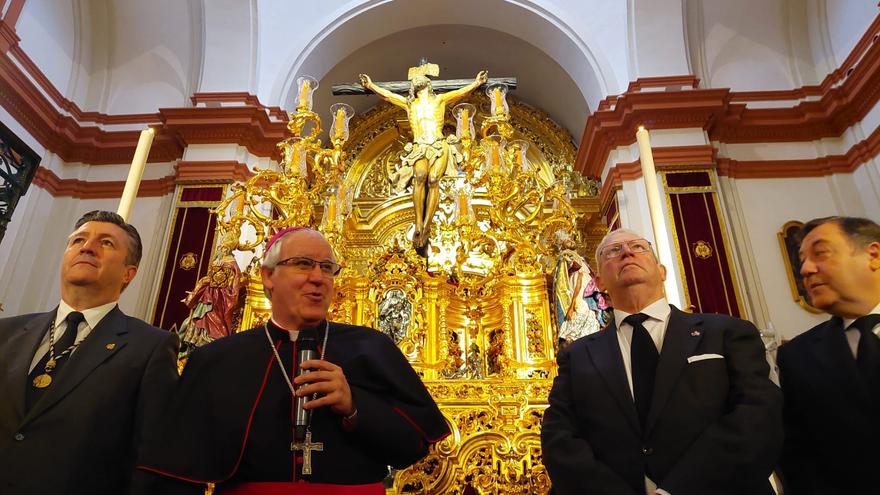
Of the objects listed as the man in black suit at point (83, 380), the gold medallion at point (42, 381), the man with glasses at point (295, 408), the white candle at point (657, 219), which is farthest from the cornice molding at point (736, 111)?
the gold medallion at point (42, 381)

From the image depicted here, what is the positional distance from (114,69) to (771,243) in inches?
330

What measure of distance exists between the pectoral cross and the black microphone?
13 mm

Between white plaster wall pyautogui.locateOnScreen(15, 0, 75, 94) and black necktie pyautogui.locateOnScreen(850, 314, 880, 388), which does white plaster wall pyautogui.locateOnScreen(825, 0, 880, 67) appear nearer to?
black necktie pyautogui.locateOnScreen(850, 314, 880, 388)

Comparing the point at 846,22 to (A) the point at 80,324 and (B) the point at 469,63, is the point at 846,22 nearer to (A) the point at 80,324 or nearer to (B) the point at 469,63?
(B) the point at 469,63

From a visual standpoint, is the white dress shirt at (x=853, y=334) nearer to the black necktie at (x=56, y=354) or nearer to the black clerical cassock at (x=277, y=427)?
the black clerical cassock at (x=277, y=427)

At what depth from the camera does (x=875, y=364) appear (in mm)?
1524

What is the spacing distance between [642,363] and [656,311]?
0.71 feet

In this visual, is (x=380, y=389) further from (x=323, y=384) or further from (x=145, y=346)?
(x=145, y=346)

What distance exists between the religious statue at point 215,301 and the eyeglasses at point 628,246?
334 centimetres

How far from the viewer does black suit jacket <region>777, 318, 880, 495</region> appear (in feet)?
4.85

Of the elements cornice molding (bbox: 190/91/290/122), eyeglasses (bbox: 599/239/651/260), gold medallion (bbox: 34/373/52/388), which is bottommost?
gold medallion (bbox: 34/373/52/388)

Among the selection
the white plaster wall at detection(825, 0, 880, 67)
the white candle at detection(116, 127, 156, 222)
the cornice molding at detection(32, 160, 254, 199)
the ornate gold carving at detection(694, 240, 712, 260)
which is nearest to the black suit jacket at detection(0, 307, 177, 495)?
the white candle at detection(116, 127, 156, 222)

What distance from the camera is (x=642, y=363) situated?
162 cm

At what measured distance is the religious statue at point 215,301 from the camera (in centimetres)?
415
